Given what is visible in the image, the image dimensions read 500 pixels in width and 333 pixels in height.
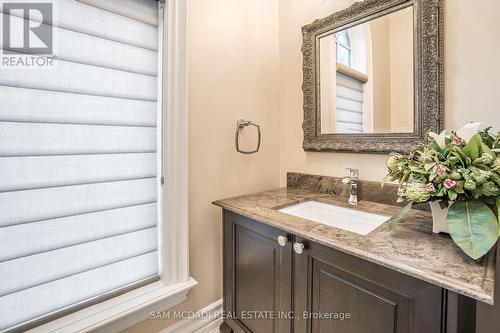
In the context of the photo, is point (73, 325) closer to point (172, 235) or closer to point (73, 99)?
point (172, 235)

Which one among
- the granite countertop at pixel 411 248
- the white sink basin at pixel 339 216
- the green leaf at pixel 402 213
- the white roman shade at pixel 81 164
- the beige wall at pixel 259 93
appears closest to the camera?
the granite countertop at pixel 411 248

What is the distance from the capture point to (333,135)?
1.45 m

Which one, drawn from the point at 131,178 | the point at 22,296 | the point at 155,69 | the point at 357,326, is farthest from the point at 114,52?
the point at 357,326

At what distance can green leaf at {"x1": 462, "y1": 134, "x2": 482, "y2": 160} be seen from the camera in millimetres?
729

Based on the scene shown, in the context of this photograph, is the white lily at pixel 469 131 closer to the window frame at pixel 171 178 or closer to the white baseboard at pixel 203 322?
the window frame at pixel 171 178

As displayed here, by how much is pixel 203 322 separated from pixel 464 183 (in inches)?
54.9

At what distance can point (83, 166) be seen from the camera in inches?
40.2

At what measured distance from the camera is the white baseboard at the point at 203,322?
129 cm

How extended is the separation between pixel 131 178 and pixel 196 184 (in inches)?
13.1

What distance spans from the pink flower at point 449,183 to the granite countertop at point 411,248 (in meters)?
0.18

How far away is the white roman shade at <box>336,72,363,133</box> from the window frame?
869mm

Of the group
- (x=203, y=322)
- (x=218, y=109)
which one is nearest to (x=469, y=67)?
(x=218, y=109)

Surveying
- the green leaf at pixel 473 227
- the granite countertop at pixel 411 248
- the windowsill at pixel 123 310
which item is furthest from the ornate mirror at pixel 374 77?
the windowsill at pixel 123 310

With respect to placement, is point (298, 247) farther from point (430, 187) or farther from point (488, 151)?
point (488, 151)
